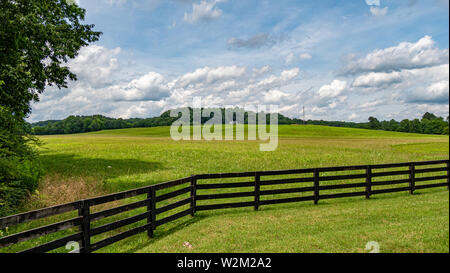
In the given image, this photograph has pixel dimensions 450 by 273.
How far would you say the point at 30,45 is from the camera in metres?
16.1

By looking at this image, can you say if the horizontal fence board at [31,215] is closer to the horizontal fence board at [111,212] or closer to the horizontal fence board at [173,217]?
the horizontal fence board at [111,212]

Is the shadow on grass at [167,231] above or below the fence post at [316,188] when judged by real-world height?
below

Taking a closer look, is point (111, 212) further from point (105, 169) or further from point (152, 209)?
point (105, 169)

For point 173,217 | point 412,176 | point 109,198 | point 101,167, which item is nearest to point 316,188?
point 412,176

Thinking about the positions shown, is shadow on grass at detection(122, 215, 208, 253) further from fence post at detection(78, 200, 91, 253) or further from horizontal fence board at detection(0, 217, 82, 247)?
horizontal fence board at detection(0, 217, 82, 247)

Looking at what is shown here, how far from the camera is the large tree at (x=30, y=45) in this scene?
45.1 ft

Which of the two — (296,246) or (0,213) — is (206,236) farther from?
(0,213)

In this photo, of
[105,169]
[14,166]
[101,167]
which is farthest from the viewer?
[101,167]

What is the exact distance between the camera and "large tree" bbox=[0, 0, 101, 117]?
13.7 meters

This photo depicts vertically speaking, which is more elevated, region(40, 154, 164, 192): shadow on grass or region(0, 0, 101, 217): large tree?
region(0, 0, 101, 217): large tree

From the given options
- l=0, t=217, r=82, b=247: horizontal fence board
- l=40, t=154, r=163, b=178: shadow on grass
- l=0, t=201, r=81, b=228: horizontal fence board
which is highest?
l=0, t=201, r=81, b=228: horizontal fence board

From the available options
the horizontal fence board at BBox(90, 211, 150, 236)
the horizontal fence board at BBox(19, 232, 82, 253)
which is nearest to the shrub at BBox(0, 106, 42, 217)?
the horizontal fence board at BBox(90, 211, 150, 236)

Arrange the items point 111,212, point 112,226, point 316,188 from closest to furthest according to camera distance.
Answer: point 111,212 → point 112,226 → point 316,188

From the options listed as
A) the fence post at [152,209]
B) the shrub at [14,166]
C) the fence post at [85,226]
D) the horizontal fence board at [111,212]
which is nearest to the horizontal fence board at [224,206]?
the fence post at [152,209]
